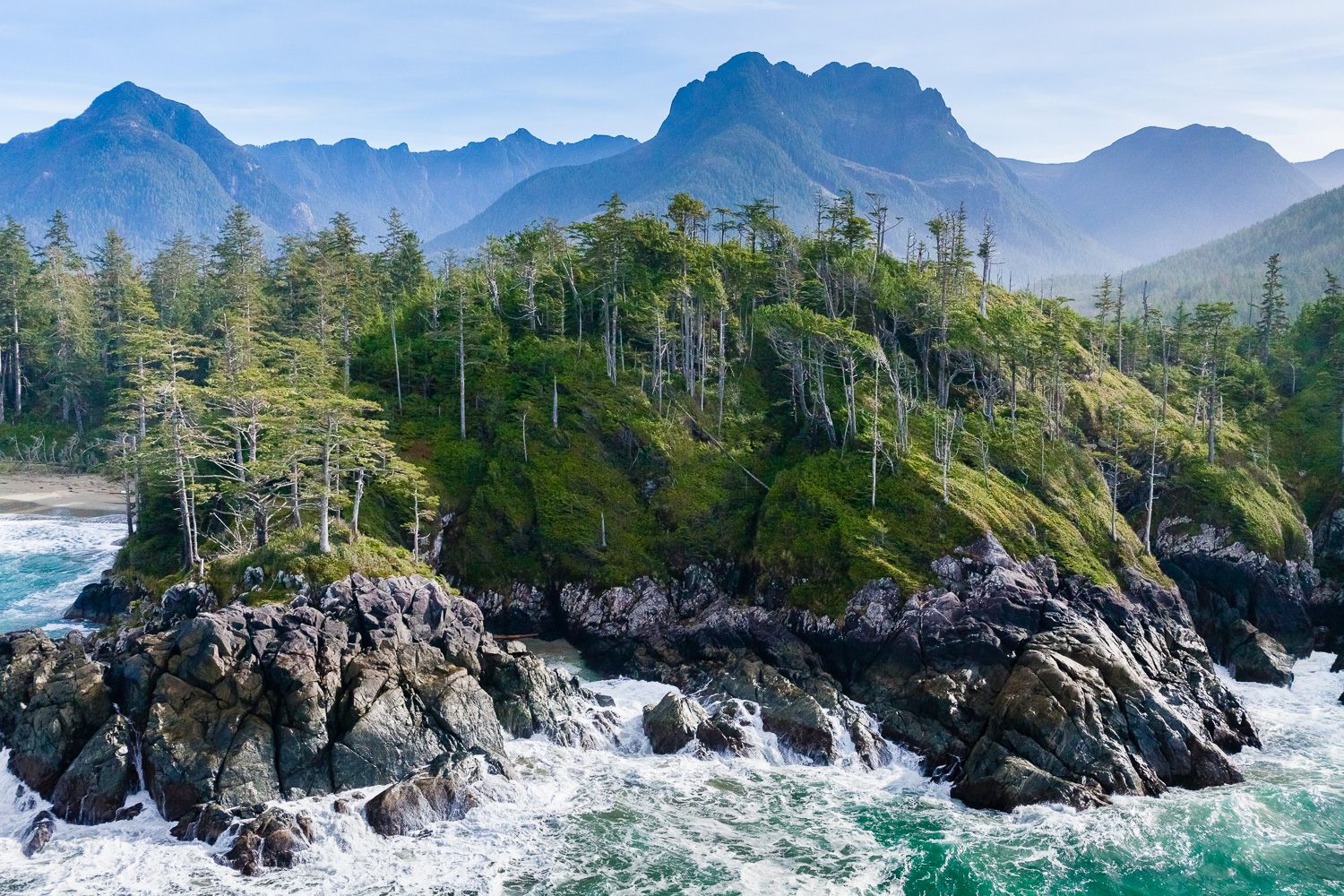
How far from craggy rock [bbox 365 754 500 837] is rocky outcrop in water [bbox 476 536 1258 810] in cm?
881

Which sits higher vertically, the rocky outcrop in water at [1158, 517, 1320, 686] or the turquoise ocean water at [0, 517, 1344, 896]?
the rocky outcrop in water at [1158, 517, 1320, 686]

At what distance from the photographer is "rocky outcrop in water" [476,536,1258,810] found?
34.8 m

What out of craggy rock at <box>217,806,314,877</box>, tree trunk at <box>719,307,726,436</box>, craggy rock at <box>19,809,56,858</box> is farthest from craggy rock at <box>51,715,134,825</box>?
tree trunk at <box>719,307,726,436</box>

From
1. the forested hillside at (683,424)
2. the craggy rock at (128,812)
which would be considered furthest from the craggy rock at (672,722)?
the craggy rock at (128,812)

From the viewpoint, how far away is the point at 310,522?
45.1 meters

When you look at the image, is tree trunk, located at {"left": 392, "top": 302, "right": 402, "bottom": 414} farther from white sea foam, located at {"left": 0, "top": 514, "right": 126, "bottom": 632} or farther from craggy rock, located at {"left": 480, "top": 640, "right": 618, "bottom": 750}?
craggy rock, located at {"left": 480, "top": 640, "right": 618, "bottom": 750}

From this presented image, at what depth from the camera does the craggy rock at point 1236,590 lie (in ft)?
171

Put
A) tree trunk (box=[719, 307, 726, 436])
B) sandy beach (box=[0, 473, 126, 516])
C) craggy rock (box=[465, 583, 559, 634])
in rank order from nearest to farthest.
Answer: craggy rock (box=[465, 583, 559, 634]) → tree trunk (box=[719, 307, 726, 436]) → sandy beach (box=[0, 473, 126, 516])

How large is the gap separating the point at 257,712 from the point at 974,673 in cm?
3177

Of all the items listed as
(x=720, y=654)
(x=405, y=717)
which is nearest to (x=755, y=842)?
(x=405, y=717)

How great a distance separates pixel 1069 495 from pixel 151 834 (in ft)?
174

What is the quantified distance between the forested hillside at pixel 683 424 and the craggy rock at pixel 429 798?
11244 mm

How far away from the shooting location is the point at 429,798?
30859mm

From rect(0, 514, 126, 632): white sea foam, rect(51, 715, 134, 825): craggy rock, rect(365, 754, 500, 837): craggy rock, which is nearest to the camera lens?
rect(51, 715, 134, 825): craggy rock
